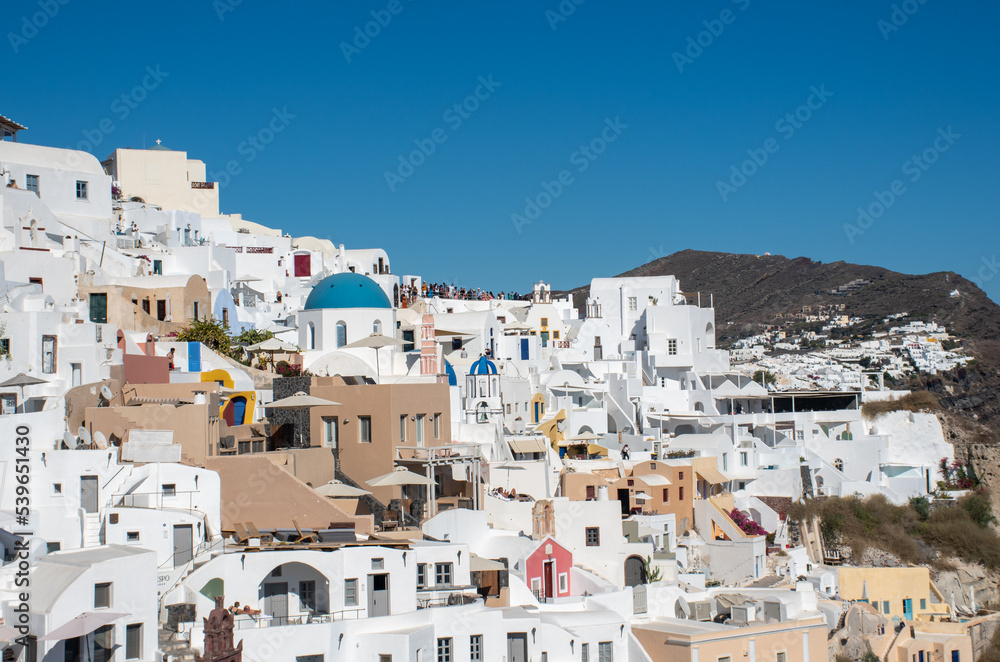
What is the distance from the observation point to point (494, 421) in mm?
37062

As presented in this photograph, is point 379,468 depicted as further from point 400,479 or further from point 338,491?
point 338,491

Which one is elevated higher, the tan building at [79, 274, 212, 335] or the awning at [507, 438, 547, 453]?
the tan building at [79, 274, 212, 335]

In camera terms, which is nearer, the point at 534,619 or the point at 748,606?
the point at 534,619

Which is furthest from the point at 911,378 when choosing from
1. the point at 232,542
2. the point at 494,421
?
the point at 232,542

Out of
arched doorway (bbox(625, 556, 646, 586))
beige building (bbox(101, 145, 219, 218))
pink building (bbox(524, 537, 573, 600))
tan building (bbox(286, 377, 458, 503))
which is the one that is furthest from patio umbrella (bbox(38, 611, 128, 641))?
beige building (bbox(101, 145, 219, 218))

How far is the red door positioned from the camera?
56594 mm

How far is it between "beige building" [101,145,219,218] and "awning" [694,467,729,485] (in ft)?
104

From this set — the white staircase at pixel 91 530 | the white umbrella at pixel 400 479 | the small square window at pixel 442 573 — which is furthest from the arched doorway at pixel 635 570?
the white staircase at pixel 91 530

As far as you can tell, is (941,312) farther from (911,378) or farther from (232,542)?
(232,542)

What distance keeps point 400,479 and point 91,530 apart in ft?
26.7

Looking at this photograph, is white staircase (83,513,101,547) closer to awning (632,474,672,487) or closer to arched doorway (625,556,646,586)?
arched doorway (625,556,646,586)

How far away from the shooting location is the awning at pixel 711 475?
137 ft

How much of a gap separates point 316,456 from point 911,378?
5954cm

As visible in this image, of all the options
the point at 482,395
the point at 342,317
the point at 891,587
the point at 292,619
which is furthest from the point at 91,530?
the point at 891,587
